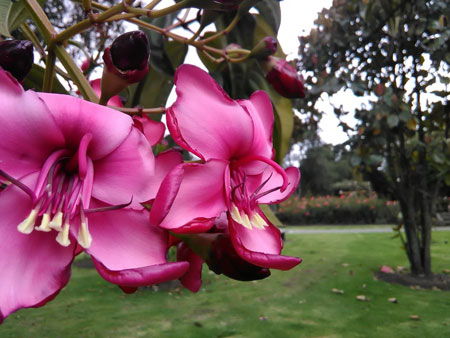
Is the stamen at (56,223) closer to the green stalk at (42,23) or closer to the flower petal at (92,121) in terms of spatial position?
the flower petal at (92,121)

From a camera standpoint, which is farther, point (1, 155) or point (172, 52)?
point (172, 52)

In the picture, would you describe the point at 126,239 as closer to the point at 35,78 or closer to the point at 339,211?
the point at 35,78

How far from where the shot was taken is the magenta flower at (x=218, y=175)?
0.89 feet

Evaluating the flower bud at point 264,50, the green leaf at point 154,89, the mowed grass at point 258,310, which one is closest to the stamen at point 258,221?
the flower bud at point 264,50

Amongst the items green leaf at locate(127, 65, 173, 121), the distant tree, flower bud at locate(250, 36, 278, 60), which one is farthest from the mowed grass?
the distant tree

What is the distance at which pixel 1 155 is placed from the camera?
0.83ft

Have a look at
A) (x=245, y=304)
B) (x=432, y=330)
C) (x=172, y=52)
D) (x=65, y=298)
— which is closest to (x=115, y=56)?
(x=172, y=52)

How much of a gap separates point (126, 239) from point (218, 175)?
0.08 meters

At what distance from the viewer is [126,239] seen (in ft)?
0.85

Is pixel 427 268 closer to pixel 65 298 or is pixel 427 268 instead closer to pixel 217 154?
pixel 65 298

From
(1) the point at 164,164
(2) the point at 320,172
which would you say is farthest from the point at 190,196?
(2) the point at 320,172

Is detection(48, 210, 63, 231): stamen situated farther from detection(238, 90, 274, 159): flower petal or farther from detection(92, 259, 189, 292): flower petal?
detection(238, 90, 274, 159): flower petal

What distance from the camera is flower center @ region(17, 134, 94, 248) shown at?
0.24m

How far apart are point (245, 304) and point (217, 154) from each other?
12.8 feet
